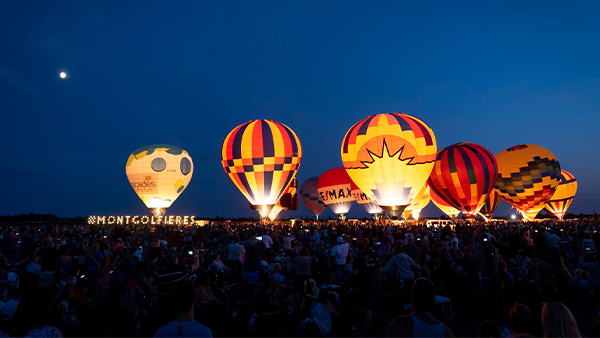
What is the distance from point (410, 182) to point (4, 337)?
2462 centimetres

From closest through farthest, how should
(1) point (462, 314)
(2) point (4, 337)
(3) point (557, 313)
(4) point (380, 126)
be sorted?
(3) point (557, 313) → (2) point (4, 337) → (1) point (462, 314) → (4) point (380, 126)

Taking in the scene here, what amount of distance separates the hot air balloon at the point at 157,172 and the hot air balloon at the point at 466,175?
2248 cm

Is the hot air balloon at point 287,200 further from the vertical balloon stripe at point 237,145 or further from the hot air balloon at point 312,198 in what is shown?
the vertical balloon stripe at point 237,145

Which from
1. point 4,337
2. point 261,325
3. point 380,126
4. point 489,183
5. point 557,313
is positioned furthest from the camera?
point 489,183

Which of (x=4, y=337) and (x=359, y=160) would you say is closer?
(x=4, y=337)

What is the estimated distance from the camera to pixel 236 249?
27.4ft

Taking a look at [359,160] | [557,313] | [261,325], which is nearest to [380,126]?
[359,160]

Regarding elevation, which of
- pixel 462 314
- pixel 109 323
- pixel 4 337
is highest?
pixel 4 337

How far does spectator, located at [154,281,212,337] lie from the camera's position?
258cm

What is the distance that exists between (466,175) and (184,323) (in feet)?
99.4

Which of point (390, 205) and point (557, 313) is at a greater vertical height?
point (390, 205)

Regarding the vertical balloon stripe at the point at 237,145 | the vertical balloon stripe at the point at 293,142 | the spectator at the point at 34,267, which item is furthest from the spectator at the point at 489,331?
the vertical balloon stripe at the point at 293,142

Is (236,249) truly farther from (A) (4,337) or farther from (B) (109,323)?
(A) (4,337)

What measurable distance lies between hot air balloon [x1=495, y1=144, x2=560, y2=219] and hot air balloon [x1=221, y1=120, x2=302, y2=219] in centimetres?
2075
